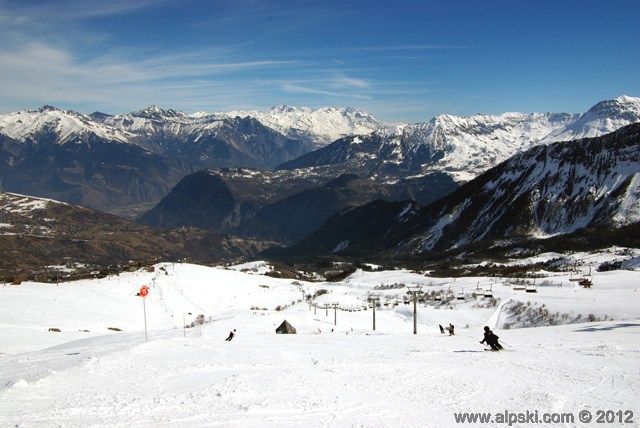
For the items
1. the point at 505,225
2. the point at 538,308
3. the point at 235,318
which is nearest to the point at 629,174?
the point at 505,225

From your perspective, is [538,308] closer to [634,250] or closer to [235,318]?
[235,318]

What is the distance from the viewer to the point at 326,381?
1809cm

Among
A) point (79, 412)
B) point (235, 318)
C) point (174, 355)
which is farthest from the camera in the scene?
point (235, 318)

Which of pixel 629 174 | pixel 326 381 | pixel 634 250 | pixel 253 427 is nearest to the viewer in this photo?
pixel 253 427

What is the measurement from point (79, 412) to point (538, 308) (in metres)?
50.7

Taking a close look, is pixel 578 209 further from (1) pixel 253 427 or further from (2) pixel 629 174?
(1) pixel 253 427

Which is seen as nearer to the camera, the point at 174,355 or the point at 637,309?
the point at 174,355

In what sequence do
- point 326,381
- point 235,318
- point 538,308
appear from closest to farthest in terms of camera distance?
point 326,381
point 235,318
point 538,308

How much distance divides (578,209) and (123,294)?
161 m

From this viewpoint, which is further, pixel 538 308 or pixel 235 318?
pixel 538 308

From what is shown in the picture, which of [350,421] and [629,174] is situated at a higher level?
[629,174]

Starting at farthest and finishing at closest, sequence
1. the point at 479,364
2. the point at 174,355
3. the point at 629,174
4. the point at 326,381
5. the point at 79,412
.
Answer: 1. the point at 629,174
2. the point at 174,355
3. the point at 479,364
4. the point at 326,381
5. the point at 79,412

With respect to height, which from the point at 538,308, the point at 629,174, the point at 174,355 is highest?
the point at 629,174

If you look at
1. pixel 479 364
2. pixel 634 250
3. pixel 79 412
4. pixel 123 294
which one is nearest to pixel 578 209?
pixel 634 250
